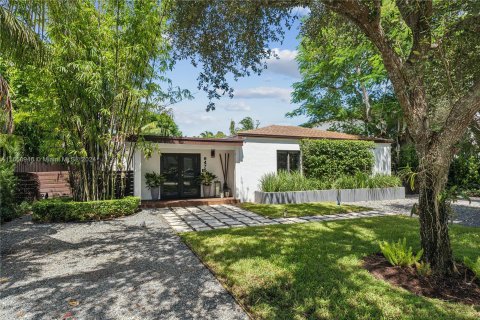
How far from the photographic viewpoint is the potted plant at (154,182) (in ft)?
43.1

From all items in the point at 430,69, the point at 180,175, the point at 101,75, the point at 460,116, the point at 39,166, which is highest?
the point at 101,75

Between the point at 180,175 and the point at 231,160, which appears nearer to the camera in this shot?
the point at 180,175

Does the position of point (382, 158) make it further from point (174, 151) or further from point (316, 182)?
point (174, 151)

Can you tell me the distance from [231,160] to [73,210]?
299 inches

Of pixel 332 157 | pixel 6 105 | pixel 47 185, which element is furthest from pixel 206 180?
pixel 6 105

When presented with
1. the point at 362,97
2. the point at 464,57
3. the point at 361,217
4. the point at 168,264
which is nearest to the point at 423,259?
the point at 464,57

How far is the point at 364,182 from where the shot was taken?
14133 millimetres

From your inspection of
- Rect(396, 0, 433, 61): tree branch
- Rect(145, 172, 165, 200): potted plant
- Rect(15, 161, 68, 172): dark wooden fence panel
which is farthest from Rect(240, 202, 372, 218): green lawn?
Rect(15, 161, 68, 172): dark wooden fence panel

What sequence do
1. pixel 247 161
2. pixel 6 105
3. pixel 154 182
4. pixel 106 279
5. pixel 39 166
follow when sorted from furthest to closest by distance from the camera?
pixel 39 166 → pixel 247 161 → pixel 154 182 → pixel 6 105 → pixel 106 279

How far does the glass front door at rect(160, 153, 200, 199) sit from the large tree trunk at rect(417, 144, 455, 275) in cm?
1122

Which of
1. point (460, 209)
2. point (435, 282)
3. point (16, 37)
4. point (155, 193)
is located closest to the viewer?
point (435, 282)

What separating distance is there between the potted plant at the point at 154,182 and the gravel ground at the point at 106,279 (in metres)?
5.36

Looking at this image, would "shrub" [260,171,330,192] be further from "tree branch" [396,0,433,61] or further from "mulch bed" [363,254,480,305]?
"tree branch" [396,0,433,61]

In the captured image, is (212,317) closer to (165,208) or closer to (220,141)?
(165,208)
